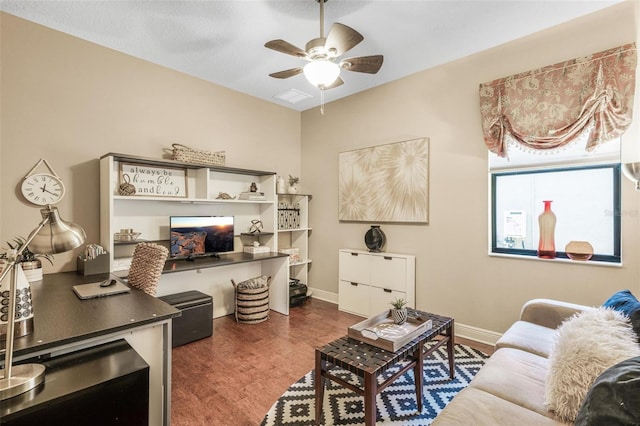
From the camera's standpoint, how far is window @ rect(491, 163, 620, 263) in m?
2.51

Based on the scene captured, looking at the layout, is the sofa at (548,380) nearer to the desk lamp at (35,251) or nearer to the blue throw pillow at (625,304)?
the blue throw pillow at (625,304)

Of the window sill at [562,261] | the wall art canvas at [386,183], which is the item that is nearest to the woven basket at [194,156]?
the wall art canvas at [386,183]

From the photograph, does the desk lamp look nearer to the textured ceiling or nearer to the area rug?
the area rug

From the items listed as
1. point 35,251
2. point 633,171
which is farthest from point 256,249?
point 633,171

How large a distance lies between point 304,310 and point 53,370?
2.91m

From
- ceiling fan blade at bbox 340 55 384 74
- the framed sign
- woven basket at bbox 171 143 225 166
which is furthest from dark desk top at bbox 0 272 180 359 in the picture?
ceiling fan blade at bbox 340 55 384 74

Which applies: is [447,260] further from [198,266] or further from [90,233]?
[90,233]

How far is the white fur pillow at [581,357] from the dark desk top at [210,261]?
107 inches

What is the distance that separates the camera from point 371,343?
1881mm

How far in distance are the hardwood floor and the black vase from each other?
0.87 metres

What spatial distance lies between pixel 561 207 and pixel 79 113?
175 inches

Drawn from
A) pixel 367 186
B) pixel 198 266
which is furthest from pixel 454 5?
pixel 198 266

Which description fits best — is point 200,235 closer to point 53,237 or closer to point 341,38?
point 53,237

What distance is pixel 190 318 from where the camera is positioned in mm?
2945
